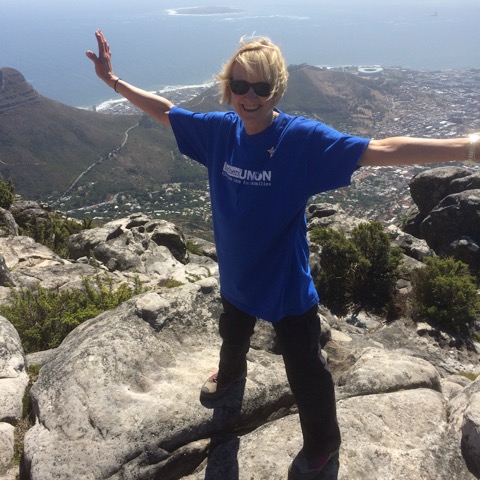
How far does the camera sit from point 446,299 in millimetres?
9547

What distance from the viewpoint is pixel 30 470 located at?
3510mm

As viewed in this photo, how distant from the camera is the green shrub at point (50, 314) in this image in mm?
6445

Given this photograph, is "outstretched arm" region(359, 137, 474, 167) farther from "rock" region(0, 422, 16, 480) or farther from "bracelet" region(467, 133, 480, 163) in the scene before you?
"rock" region(0, 422, 16, 480)

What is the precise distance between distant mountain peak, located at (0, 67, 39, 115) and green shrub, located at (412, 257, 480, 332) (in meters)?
137

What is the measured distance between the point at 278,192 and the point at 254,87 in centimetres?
79

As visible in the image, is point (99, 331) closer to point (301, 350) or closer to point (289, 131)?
point (301, 350)

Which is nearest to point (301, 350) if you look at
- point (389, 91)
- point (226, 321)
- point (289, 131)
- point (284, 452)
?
point (226, 321)

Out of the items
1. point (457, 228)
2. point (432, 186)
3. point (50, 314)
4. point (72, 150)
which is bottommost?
point (72, 150)

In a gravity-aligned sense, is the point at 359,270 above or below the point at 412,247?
above

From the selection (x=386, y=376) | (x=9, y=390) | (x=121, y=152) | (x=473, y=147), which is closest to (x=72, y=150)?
(x=121, y=152)

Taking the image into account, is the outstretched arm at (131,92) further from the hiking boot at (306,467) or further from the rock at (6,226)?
the rock at (6,226)

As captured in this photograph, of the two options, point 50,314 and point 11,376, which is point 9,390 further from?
point 50,314

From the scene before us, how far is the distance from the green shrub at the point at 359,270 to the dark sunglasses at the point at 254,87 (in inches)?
320

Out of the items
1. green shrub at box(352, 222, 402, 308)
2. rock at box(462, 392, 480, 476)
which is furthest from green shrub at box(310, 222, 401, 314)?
rock at box(462, 392, 480, 476)
